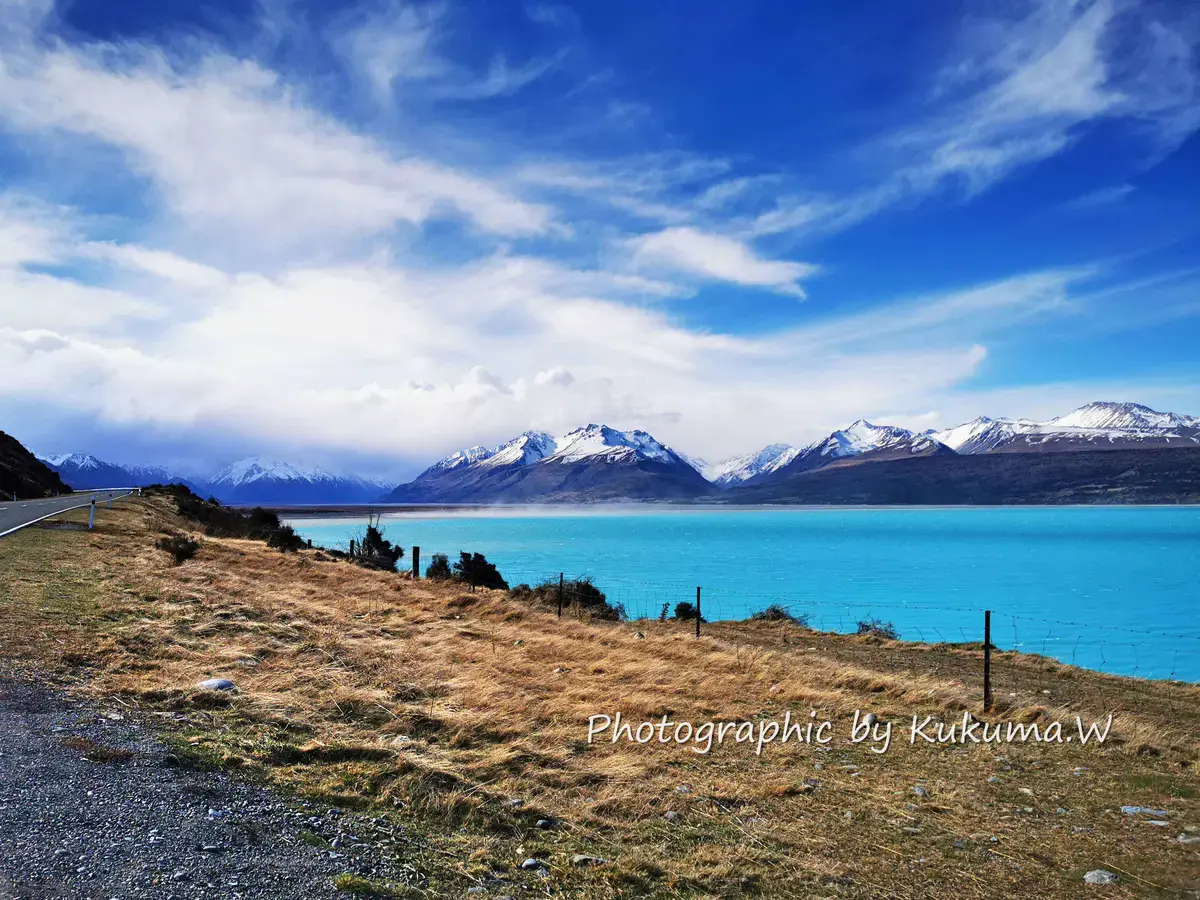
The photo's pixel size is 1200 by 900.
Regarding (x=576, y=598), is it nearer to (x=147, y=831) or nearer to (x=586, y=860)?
(x=586, y=860)

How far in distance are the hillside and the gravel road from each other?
60622mm

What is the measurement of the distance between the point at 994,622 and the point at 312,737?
4843 centimetres

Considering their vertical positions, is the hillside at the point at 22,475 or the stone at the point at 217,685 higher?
the hillside at the point at 22,475

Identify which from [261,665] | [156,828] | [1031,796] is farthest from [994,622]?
[156,828]

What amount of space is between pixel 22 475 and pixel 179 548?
191 ft

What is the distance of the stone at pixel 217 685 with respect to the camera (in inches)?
344

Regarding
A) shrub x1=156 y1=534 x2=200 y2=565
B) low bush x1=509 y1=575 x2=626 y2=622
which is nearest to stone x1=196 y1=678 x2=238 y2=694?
shrub x1=156 y1=534 x2=200 y2=565

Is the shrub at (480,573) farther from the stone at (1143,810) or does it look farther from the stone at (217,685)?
the stone at (1143,810)

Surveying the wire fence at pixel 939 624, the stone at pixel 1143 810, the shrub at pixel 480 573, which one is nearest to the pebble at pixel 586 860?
the stone at pixel 1143 810

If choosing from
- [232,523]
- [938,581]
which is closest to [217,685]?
[232,523]

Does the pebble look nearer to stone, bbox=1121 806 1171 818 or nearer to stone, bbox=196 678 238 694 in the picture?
stone, bbox=196 678 238 694

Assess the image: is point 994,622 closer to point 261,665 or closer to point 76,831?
point 261,665

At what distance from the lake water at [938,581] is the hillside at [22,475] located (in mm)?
25848

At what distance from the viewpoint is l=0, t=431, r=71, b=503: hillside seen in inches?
2309
